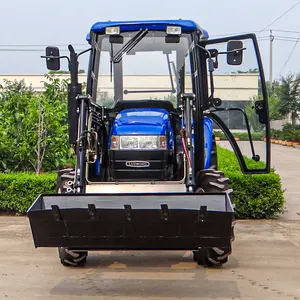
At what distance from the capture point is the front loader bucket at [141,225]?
17.0ft

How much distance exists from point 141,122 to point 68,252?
1.73 metres

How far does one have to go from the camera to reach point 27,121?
12.6m

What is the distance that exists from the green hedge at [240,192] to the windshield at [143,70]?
3535 millimetres

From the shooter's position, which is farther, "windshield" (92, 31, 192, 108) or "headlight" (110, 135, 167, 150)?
"windshield" (92, 31, 192, 108)

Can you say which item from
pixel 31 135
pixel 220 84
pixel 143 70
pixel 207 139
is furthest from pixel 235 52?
pixel 31 135

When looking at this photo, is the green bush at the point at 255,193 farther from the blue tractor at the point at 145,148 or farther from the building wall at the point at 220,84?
the building wall at the point at 220,84

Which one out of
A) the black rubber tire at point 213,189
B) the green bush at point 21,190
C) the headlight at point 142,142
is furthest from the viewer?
the green bush at point 21,190

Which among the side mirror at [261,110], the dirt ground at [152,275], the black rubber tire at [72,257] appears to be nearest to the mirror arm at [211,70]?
the side mirror at [261,110]

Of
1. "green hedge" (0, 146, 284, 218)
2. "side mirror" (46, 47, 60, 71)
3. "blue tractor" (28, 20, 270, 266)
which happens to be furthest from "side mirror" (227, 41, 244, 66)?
"green hedge" (0, 146, 284, 218)

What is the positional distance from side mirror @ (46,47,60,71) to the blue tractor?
0.01 m

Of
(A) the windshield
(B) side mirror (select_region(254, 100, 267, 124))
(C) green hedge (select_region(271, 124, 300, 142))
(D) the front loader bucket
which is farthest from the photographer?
(C) green hedge (select_region(271, 124, 300, 142))

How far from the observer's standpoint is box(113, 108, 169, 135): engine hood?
6.73 meters

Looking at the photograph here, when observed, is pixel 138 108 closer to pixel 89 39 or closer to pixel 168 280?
pixel 89 39

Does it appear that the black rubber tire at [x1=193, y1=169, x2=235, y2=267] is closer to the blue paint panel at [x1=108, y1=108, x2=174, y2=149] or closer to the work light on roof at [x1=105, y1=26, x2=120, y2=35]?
the blue paint panel at [x1=108, y1=108, x2=174, y2=149]
